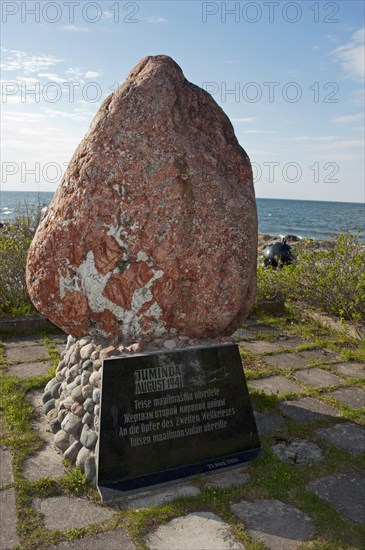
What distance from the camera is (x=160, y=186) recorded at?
3.45 metres

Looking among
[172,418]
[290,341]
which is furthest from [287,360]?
[172,418]

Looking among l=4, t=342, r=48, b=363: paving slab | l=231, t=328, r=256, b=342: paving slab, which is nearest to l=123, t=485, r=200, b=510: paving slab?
l=4, t=342, r=48, b=363: paving slab

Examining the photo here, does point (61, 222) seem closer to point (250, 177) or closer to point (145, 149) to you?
point (145, 149)

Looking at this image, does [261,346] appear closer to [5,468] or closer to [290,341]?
[290,341]

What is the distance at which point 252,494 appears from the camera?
10.2 ft

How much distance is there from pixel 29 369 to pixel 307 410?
2776 millimetres

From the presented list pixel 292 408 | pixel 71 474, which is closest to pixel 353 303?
pixel 292 408

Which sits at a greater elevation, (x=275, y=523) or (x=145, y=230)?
(x=145, y=230)

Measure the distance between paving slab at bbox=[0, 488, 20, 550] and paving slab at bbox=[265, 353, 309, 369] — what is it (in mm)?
3360

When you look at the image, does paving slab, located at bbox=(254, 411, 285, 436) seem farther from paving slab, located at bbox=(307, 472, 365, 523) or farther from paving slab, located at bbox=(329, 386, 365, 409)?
paving slab, located at bbox=(329, 386, 365, 409)

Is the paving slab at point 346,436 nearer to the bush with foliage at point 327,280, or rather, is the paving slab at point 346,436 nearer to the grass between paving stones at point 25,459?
the grass between paving stones at point 25,459

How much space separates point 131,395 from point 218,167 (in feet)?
5.86

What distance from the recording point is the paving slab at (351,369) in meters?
5.45

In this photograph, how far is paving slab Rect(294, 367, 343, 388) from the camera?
5.09 metres
